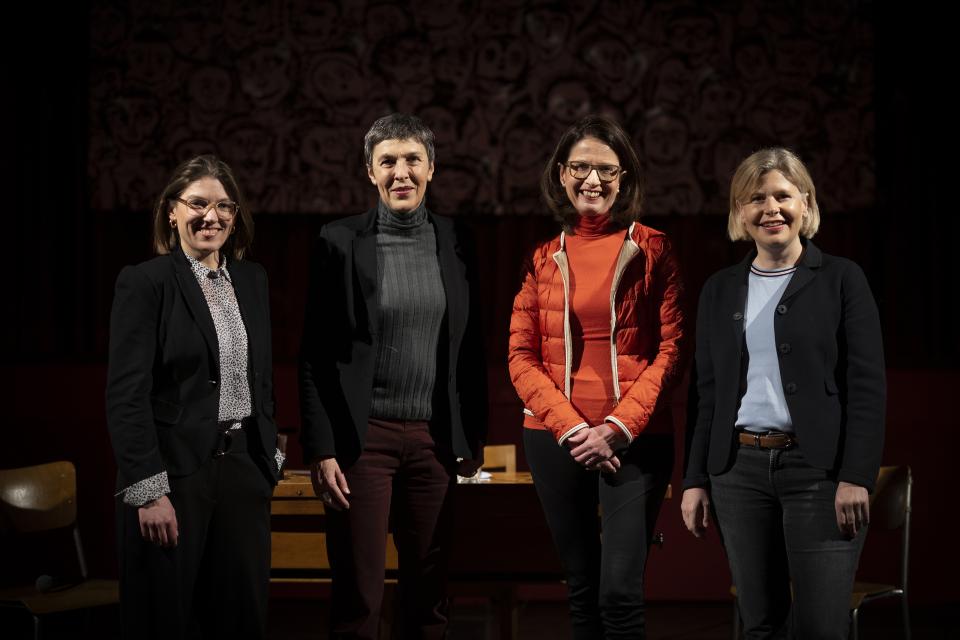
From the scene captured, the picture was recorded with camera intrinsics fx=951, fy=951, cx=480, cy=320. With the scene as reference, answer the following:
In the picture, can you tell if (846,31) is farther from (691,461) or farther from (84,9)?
(84,9)

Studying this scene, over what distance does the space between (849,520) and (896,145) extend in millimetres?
3510

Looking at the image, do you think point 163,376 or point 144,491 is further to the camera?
point 163,376

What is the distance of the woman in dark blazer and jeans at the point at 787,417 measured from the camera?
1979 mm

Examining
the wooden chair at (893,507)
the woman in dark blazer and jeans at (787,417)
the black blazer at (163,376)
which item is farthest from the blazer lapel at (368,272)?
the wooden chair at (893,507)

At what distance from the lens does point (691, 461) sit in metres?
2.20

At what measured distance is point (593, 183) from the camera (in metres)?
2.31

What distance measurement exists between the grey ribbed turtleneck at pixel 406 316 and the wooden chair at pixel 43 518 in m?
1.47

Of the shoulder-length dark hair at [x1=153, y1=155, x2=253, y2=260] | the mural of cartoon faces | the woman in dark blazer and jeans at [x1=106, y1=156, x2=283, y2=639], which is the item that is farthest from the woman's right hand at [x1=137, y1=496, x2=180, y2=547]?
the mural of cartoon faces

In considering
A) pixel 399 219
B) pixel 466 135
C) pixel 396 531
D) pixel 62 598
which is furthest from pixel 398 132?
pixel 466 135

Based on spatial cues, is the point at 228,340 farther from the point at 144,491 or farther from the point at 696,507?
the point at 696,507

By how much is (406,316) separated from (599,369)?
0.48 metres

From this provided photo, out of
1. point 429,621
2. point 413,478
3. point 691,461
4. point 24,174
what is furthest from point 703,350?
point 24,174

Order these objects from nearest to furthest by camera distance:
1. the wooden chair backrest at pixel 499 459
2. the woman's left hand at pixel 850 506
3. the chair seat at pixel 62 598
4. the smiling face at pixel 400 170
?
the woman's left hand at pixel 850 506 < the smiling face at pixel 400 170 < the chair seat at pixel 62 598 < the wooden chair backrest at pixel 499 459

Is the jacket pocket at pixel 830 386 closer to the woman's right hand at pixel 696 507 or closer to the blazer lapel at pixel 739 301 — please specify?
the blazer lapel at pixel 739 301
